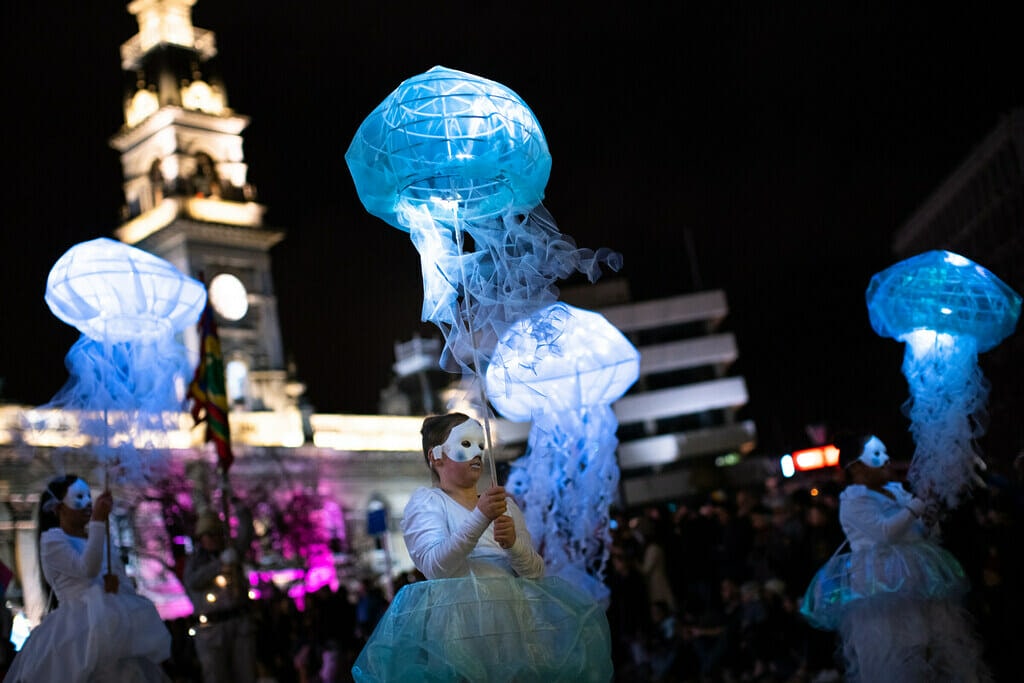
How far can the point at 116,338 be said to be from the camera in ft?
32.1

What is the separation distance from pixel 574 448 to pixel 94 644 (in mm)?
6375

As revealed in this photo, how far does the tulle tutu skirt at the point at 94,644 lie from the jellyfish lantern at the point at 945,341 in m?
5.45

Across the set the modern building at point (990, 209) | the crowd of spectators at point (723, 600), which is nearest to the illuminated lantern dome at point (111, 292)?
the crowd of spectators at point (723, 600)

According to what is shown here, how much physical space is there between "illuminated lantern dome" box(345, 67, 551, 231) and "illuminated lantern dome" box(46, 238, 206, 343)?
160 inches

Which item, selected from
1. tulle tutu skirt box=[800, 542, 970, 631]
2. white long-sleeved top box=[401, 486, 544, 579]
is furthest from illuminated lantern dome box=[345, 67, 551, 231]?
tulle tutu skirt box=[800, 542, 970, 631]

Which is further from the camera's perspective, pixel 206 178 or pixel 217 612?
pixel 206 178

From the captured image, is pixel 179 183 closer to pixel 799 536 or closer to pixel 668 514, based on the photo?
pixel 668 514

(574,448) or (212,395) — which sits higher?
(212,395)

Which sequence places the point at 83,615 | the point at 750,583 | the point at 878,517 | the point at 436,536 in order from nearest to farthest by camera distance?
the point at 436,536, the point at 83,615, the point at 878,517, the point at 750,583

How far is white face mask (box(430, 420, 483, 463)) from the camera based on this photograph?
5.66 m

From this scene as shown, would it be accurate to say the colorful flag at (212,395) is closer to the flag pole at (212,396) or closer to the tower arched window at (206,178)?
the flag pole at (212,396)

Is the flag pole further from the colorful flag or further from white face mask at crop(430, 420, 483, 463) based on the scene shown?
white face mask at crop(430, 420, 483, 463)

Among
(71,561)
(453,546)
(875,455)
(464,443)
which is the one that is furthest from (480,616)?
(875,455)

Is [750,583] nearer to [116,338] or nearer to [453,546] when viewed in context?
[116,338]
